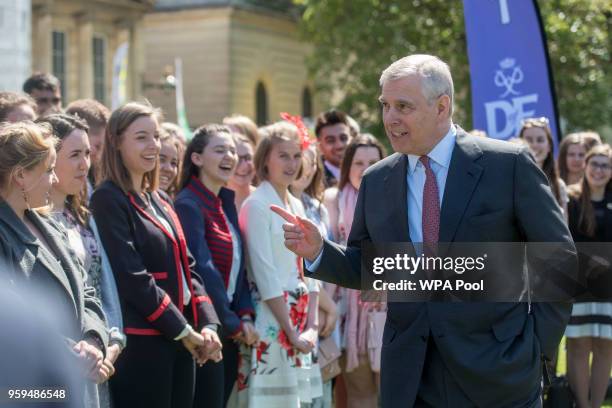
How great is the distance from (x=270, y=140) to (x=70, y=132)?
210 cm

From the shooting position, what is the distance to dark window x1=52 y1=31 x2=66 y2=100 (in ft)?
117

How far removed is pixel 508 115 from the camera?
9.72 metres

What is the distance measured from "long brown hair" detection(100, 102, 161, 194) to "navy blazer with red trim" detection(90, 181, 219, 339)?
0.07m

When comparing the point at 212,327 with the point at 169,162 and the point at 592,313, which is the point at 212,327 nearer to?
the point at 169,162

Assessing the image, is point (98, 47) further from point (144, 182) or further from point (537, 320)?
point (537, 320)

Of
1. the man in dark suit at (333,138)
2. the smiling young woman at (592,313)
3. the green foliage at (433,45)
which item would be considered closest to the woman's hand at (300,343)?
the man in dark suit at (333,138)

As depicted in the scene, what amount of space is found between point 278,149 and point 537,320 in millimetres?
3426

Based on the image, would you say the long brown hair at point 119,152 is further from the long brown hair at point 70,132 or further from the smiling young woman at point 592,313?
the smiling young woman at point 592,313

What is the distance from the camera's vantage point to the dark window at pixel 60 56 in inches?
1404

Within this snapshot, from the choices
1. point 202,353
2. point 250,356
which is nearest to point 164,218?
point 202,353

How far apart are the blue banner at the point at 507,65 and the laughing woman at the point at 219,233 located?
9.87 feet

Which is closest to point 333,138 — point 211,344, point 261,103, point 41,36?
point 211,344

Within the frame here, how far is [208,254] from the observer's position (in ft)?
23.4

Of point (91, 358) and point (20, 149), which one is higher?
point (20, 149)
